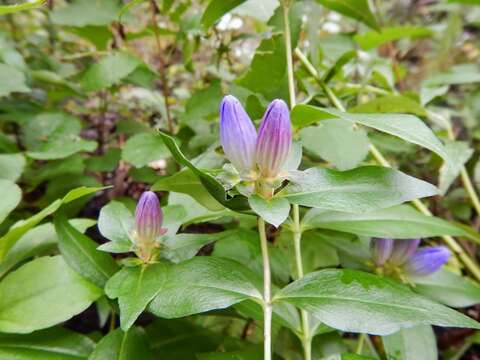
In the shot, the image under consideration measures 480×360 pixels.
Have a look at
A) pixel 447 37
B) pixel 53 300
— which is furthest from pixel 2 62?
pixel 447 37

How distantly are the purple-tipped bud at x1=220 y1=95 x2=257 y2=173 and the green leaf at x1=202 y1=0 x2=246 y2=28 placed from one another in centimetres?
20

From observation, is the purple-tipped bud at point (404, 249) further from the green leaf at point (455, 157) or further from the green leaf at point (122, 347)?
the green leaf at point (122, 347)

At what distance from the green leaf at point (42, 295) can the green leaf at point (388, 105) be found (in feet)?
1.82

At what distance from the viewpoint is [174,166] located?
92 centimetres

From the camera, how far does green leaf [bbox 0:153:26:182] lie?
73 cm

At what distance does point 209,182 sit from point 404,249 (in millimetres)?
357

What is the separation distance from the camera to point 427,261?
67 centimetres

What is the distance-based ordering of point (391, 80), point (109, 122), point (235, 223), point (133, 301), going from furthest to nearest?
point (109, 122)
point (391, 80)
point (235, 223)
point (133, 301)

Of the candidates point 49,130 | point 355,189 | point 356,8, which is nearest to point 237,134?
point 355,189

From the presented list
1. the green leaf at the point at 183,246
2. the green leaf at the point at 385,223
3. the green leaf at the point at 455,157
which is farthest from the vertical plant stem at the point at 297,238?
the green leaf at the point at 455,157

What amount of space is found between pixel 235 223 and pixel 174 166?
0.17 m

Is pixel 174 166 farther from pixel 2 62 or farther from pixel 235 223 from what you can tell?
pixel 2 62

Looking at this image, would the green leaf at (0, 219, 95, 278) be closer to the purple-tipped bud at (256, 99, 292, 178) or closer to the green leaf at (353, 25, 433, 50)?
the purple-tipped bud at (256, 99, 292, 178)

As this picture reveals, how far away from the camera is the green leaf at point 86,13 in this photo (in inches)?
36.0
